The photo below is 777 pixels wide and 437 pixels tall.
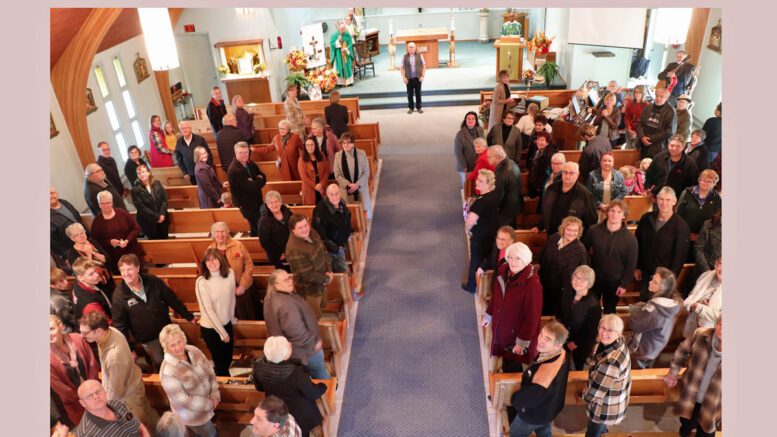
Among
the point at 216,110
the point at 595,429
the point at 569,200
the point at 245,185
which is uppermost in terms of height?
the point at 216,110

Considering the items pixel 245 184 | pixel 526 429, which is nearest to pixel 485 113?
pixel 245 184

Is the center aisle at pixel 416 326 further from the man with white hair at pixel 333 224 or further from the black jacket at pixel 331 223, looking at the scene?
the black jacket at pixel 331 223

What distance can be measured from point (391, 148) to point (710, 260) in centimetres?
608

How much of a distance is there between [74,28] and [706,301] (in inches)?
344

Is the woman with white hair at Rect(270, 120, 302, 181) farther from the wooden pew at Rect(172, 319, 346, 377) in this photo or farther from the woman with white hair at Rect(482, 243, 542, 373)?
the woman with white hair at Rect(482, 243, 542, 373)

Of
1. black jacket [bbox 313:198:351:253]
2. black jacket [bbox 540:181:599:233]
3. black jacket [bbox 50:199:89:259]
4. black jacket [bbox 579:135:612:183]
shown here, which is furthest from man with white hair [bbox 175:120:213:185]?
black jacket [bbox 579:135:612:183]

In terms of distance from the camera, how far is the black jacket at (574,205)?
180 inches

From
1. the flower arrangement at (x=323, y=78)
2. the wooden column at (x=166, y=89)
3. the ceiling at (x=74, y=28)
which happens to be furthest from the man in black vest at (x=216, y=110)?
the wooden column at (x=166, y=89)

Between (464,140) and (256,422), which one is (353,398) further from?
(464,140)

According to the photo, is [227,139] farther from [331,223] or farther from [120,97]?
[120,97]

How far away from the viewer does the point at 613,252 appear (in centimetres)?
411

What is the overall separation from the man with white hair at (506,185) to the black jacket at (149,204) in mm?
3615

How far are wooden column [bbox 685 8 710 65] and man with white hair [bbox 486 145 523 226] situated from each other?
7100mm

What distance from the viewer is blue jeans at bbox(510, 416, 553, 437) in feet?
10.9
